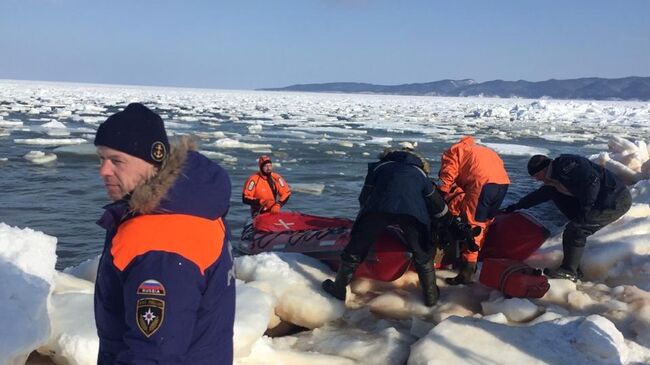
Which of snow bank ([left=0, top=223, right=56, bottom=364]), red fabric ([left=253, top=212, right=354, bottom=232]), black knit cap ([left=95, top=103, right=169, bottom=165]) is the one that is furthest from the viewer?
red fabric ([left=253, top=212, right=354, bottom=232])

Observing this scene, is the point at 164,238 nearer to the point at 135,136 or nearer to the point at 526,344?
the point at 135,136

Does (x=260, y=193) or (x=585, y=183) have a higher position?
(x=585, y=183)

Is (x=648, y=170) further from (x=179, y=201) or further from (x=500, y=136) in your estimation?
(x=500, y=136)

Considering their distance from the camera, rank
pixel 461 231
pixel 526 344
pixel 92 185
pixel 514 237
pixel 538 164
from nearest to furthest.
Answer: pixel 526 344, pixel 461 231, pixel 538 164, pixel 514 237, pixel 92 185

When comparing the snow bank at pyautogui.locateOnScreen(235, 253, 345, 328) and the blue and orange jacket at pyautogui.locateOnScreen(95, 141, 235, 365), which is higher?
the blue and orange jacket at pyautogui.locateOnScreen(95, 141, 235, 365)

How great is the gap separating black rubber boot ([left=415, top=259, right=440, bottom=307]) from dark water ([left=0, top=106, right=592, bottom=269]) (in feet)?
12.2

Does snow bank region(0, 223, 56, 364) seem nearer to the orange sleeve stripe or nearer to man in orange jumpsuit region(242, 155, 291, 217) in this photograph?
the orange sleeve stripe

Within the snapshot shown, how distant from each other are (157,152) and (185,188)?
120 millimetres

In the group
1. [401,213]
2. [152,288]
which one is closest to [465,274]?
[401,213]

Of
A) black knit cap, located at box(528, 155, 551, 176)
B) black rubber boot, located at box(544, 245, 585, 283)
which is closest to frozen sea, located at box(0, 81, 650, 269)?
black knit cap, located at box(528, 155, 551, 176)

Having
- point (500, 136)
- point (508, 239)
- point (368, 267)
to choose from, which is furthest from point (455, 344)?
point (500, 136)

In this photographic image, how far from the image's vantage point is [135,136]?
1.55 meters

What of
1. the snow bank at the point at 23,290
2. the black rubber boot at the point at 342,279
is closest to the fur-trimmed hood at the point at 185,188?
the snow bank at the point at 23,290

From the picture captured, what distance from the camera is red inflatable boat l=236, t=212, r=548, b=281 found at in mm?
4688
